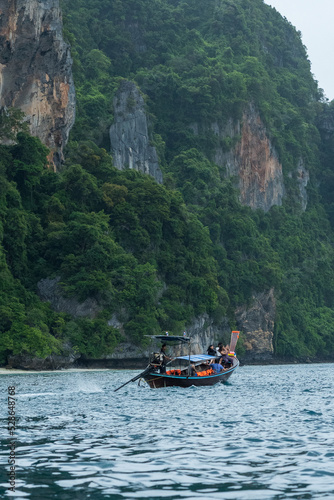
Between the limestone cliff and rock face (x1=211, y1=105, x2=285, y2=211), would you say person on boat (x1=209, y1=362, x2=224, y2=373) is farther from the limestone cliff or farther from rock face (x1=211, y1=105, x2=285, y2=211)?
rock face (x1=211, y1=105, x2=285, y2=211)

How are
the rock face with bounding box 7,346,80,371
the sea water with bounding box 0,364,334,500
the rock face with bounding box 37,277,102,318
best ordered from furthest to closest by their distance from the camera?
the rock face with bounding box 37,277,102,318, the rock face with bounding box 7,346,80,371, the sea water with bounding box 0,364,334,500

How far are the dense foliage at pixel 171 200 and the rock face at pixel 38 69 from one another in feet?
9.82

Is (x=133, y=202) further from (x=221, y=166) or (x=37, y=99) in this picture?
Answer: (x=221, y=166)

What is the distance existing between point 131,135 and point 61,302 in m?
→ 30.6

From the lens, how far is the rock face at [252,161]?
98125mm

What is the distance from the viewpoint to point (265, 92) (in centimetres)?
10512

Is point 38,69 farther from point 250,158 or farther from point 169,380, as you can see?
point 250,158

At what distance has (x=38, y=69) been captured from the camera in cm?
6138

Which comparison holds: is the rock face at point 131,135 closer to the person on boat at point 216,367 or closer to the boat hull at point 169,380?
the person on boat at point 216,367

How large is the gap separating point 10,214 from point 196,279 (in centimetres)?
2103

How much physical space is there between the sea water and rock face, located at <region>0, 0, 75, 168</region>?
1650 inches

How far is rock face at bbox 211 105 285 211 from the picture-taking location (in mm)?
98125

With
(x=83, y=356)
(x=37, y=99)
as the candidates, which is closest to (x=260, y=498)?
(x=83, y=356)

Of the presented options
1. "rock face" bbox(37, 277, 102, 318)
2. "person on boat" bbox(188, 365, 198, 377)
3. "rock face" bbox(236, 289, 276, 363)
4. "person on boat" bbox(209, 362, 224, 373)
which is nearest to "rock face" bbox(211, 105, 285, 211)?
"rock face" bbox(236, 289, 276, 363)
